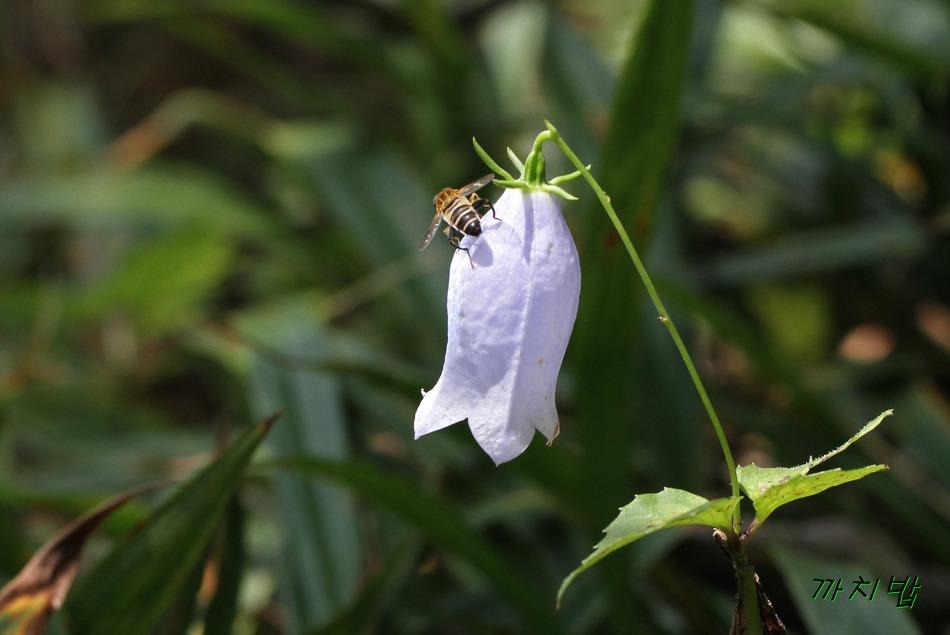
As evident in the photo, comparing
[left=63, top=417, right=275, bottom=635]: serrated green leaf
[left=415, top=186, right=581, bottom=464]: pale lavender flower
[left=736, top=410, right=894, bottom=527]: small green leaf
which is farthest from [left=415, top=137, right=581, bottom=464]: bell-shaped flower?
[left=63, top=417, right=275, bottom=635]: serrated green leaf

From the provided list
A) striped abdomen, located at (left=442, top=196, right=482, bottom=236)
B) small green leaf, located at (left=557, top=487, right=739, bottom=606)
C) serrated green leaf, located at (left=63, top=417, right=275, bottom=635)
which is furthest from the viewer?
serrated green leaf, located at (left=63, top=417, right=275, bottom=635)

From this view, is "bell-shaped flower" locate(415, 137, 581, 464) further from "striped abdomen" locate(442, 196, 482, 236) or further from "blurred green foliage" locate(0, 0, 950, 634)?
"blurred green foliage" locate(0, 0, 950, 634)

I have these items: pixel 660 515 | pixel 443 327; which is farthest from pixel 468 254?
pixel 443 327

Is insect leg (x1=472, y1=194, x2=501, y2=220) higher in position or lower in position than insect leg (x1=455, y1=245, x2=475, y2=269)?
lower

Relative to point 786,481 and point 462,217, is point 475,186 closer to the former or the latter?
point 462,217

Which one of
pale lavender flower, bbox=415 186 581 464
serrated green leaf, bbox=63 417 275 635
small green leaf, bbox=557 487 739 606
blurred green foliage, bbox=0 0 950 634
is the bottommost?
blurred green foliage, bbox=0 0 950 634

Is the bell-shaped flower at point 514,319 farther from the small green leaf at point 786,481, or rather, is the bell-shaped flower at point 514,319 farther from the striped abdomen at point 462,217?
the small green leaf at point 786,481
